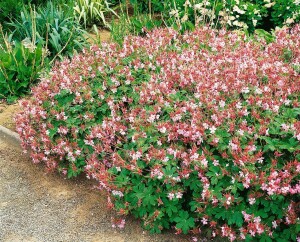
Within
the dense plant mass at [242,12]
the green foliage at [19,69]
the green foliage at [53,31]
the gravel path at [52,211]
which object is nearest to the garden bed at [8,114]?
the green foliage at [19,69]

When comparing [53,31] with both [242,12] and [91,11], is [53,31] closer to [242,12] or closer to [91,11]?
[91,11]

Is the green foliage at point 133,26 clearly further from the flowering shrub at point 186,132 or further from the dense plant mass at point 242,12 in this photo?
the flowering shrub at point 186,132

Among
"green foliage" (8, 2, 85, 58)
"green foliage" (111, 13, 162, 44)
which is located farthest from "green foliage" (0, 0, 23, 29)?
"green foliage" (111, 13, 162, 44)

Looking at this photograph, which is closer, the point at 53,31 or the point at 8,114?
the point at 8,114

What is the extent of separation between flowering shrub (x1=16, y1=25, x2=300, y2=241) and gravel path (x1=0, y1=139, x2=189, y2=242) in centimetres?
17

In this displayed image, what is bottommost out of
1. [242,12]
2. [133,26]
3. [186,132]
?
[133,26]

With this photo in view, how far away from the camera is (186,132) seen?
356 centimetres

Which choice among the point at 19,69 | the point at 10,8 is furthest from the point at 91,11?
the point at 19,69

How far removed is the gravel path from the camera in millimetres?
3922

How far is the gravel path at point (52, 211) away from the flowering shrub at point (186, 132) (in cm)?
17

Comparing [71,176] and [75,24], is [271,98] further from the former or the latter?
[75,24]

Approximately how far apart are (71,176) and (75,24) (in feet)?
11.8

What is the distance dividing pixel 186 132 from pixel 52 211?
149cm

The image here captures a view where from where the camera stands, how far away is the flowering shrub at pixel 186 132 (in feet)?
10.9
